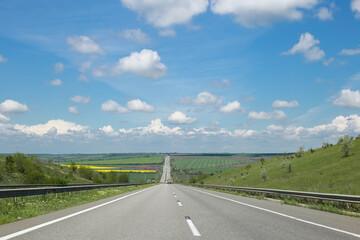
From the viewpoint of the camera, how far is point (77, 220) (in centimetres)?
899

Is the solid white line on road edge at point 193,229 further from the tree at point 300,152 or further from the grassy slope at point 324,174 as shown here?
the tree at point 300,152

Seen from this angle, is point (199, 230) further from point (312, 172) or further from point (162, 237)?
point (312, 172)

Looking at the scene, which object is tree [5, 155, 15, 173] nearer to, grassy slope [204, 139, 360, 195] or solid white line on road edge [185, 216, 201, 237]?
grassy slope [204, 139, 360, 195]

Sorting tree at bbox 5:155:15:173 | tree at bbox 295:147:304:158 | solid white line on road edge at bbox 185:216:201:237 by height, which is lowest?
tree at bbox 5:155:15:173

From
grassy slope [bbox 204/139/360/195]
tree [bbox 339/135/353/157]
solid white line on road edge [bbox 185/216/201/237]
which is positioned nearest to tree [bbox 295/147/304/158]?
grassy slope [bbox 204/139/360/195]

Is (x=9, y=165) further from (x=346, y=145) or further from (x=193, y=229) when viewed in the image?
(x=193, y=229)

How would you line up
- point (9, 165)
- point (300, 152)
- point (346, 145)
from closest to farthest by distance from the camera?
point (346, 145)
point (9, 165)
point (300, 152)

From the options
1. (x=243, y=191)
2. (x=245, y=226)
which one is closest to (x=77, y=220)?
(x=245, y=226)

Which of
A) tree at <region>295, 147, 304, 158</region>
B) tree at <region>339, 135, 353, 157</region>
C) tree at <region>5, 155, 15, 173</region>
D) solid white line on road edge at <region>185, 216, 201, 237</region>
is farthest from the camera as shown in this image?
tree at <region>295, 147, 304, 158</region>

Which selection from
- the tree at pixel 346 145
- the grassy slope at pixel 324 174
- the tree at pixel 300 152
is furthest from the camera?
the tree at pixel 300 152

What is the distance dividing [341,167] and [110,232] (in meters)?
45.9

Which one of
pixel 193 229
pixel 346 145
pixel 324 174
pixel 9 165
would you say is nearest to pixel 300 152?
pixel 346 145

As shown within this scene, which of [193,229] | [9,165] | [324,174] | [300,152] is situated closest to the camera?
[193,229]

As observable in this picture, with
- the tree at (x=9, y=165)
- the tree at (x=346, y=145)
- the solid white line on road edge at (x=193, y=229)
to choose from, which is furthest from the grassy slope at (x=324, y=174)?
the tree at (x=9, y=165)
